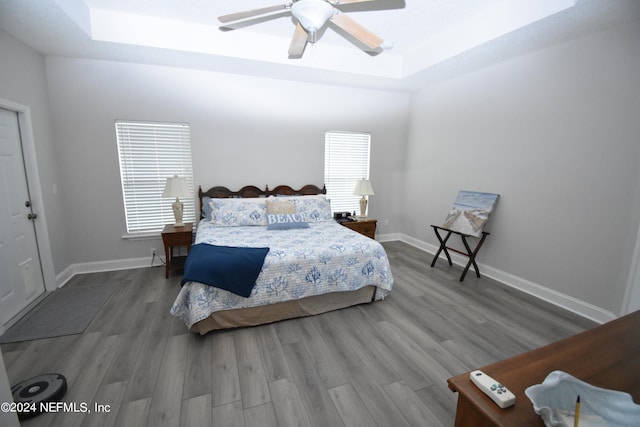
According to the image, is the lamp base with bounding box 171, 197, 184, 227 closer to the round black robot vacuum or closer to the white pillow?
the white pillow

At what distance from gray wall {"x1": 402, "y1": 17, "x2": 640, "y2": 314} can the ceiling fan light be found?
8.82 ft

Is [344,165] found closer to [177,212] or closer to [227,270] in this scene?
[177,212]

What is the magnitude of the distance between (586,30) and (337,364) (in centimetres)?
375

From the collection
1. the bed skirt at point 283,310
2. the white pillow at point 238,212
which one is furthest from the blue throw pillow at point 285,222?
the bed skirt at point 283,310

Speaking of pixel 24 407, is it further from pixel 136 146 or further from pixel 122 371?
pixel 136 146

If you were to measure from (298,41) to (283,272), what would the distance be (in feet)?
6.34

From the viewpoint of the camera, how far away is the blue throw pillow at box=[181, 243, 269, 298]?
2.30 meters

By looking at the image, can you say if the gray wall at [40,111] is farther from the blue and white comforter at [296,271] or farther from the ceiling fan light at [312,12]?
the ceiling fan light at [312,12]

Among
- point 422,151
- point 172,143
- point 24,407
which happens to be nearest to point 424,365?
point 24,407

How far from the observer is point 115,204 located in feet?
12.1

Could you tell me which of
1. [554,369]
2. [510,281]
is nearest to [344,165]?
[510,281]

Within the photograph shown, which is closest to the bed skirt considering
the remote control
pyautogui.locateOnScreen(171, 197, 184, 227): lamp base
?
pyautogui.locateOnScreen(171, 197, 184, 227): lamp base

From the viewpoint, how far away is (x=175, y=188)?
11.5 ft

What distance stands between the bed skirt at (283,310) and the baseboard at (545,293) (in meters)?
1.81
